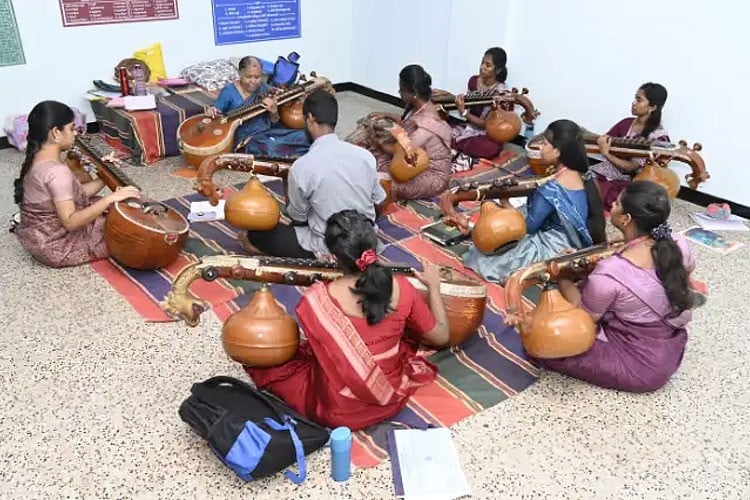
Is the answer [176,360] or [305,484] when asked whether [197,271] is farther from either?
[305,484]

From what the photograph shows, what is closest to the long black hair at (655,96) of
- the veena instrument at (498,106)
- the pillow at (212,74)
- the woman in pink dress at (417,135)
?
the veena instrument at (498,106)

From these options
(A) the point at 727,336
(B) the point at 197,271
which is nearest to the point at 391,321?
(B) the point at 197,271

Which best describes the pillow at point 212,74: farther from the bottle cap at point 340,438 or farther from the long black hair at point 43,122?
the bottle cap at point 340,438

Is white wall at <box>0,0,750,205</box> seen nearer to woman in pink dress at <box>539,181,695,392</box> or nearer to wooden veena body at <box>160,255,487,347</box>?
woman in pink dress at <box>539,181,695,392</box>

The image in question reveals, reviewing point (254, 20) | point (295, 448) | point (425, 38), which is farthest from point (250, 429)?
point (254, 20)

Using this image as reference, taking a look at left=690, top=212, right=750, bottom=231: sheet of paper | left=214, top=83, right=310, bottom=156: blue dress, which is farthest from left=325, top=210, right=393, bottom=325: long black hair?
left=690, top=212, right=750, bottom=231: sheet of paper

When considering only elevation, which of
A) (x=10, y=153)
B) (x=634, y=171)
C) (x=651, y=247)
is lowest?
(x=10, y=153)

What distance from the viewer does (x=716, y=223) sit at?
4086 millimetres

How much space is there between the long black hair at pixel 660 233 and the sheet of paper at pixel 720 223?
6.54ft

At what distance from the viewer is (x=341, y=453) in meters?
1.98

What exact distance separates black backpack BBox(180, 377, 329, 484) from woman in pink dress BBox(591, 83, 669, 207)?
2866mm

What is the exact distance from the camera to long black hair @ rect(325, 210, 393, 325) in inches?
76.4

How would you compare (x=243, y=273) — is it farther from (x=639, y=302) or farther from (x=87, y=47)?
(x=87, y=47)

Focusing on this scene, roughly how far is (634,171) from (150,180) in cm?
335
